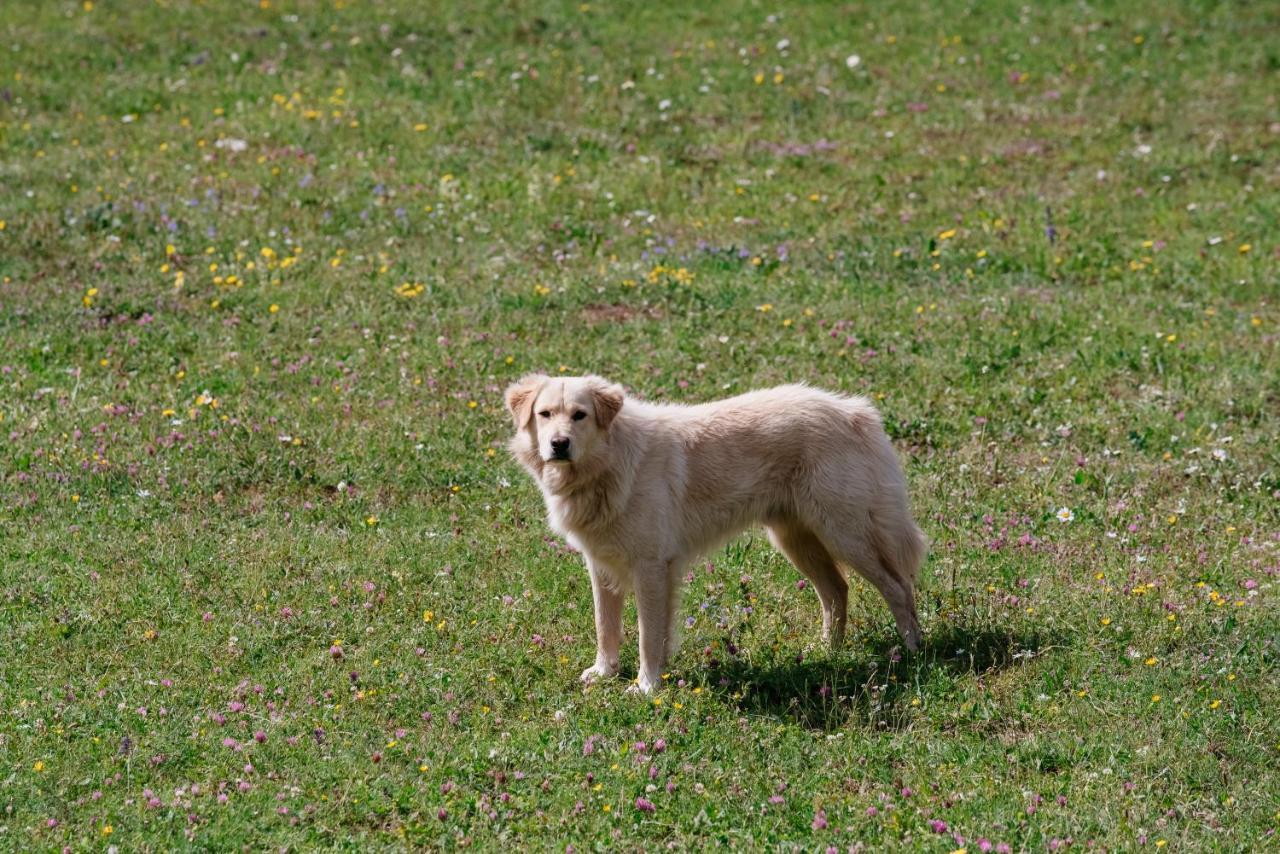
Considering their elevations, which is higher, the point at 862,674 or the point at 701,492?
the point at 701,492

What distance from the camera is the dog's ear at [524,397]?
819 cm

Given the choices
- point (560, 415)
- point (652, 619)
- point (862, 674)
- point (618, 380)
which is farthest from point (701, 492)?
point (618, 380)

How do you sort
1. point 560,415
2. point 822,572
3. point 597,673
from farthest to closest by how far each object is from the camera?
point 822,572, point 597,673, point 560,415

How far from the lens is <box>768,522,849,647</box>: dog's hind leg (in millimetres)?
8852

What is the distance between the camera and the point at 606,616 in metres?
8.55

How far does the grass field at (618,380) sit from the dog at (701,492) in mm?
400

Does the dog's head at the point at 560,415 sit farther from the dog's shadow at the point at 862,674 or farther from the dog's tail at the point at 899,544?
the dog's tail at the point at 899,544

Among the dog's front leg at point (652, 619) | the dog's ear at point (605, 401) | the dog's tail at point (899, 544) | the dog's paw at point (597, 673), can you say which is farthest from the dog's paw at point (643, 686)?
the dog's tail at point (899, 544)

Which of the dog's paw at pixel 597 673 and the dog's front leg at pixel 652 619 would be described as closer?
the dog's front leg at pixel 652 619

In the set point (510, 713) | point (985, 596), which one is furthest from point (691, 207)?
point (510, 713)

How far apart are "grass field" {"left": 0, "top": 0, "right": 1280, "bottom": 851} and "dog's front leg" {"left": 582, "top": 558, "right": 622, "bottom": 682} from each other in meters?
0.36

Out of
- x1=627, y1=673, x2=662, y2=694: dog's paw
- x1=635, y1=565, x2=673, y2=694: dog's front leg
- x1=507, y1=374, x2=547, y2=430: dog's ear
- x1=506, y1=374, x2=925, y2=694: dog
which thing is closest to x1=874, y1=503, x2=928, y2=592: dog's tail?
x1=506, y1=374, x2=925, y2=694: dog

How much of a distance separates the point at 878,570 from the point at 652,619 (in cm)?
136

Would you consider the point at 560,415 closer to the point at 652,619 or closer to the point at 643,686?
the point at 652,619
